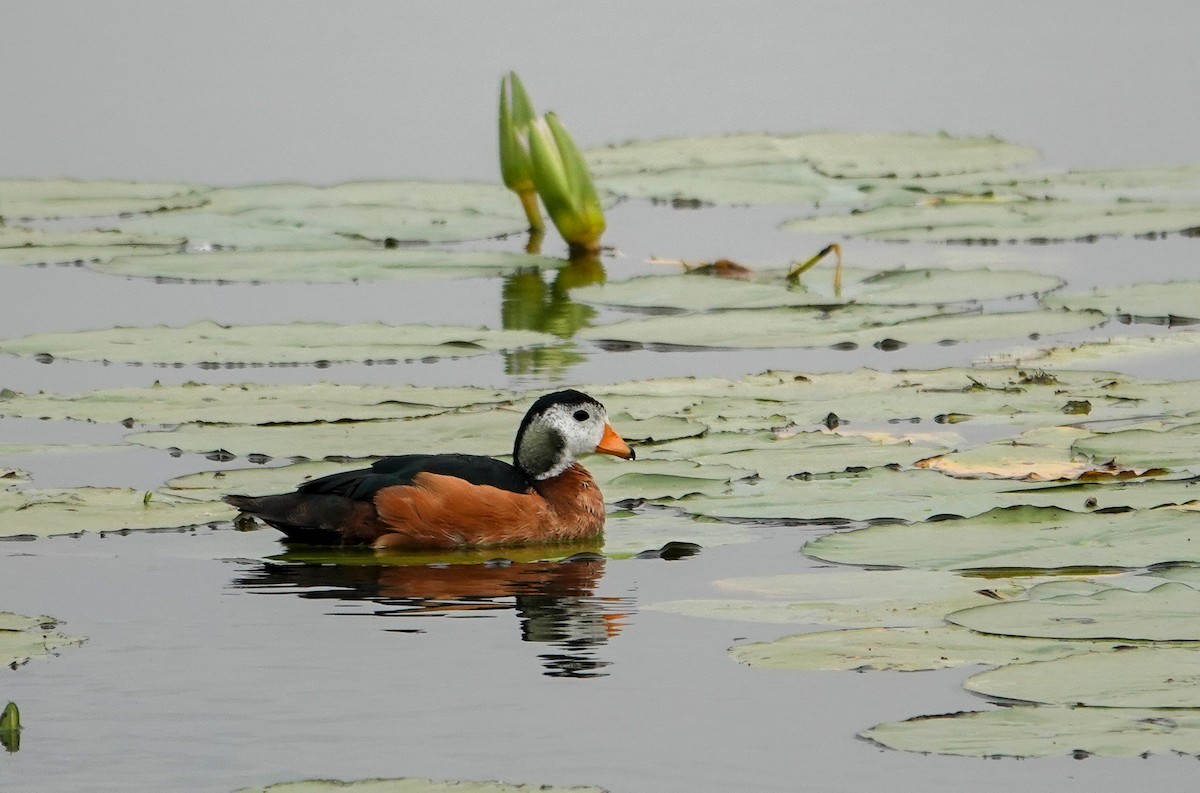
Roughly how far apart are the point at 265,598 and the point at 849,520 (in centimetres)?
182

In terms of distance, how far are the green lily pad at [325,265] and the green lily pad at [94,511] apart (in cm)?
459

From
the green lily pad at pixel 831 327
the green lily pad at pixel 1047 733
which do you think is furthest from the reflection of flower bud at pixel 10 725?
the green lily pad at pixel 831 327

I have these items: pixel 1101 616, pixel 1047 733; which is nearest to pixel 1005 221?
pixel 1101 616

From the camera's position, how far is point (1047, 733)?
454cm

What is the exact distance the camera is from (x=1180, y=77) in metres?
21.6

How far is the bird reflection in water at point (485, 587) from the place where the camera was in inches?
229

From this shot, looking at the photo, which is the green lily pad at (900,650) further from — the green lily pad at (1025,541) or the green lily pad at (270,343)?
the green lily pad at (270,343)

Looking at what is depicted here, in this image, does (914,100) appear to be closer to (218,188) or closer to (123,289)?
(218,188)

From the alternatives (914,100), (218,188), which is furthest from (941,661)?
(914,100)

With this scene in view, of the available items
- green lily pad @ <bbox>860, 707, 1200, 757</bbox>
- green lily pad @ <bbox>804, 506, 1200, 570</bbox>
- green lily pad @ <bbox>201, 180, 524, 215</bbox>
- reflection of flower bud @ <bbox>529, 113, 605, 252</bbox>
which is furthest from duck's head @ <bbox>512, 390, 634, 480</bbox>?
green lily pad @ <bbox>201, 180, 524, 215</bbox>

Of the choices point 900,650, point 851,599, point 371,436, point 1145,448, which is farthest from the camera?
point 371,436

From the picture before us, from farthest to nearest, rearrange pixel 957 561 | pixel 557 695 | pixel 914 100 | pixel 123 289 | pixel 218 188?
pixel 914 100 → pixel 218 188 → pixel 123 289 → pixel 957 561 → pixel 557 695

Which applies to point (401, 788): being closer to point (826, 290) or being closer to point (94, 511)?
point (94, 511)

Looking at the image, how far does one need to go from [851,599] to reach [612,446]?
1592 millimetres
